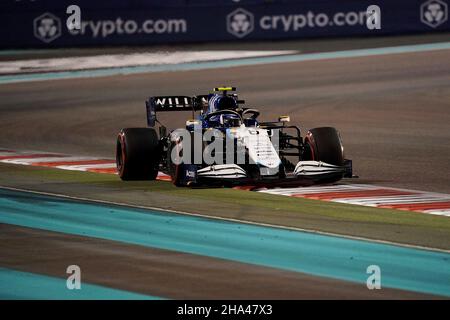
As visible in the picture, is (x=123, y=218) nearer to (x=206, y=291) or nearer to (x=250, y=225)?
(x=250, y=225)

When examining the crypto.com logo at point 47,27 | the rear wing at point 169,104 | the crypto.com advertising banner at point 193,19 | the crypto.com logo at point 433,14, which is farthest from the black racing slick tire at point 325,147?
the crypto.com logo at point 47,27

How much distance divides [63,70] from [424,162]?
1558 centimetres

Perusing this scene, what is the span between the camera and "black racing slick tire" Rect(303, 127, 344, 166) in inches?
621

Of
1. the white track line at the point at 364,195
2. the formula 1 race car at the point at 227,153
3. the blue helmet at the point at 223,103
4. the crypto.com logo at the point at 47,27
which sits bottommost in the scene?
the white track line at the point at 364,195

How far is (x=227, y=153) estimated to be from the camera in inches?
608

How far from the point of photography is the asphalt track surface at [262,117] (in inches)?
405

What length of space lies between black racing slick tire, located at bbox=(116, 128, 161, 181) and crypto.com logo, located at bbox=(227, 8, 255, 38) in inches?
680

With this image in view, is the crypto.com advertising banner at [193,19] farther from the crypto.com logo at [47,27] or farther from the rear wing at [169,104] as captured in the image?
the rear wing at [169,104]

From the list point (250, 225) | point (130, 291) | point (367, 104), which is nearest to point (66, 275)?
point (130, 291)

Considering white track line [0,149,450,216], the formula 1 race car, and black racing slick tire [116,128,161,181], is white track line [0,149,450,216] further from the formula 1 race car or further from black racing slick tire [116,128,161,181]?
black racing slick tire [116,128,161,181]

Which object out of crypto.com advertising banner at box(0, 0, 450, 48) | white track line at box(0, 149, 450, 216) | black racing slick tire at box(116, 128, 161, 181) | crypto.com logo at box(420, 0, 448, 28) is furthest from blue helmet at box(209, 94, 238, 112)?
crypto.com logo at box(420, 0, 448, 28)

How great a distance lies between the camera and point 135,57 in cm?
3316
